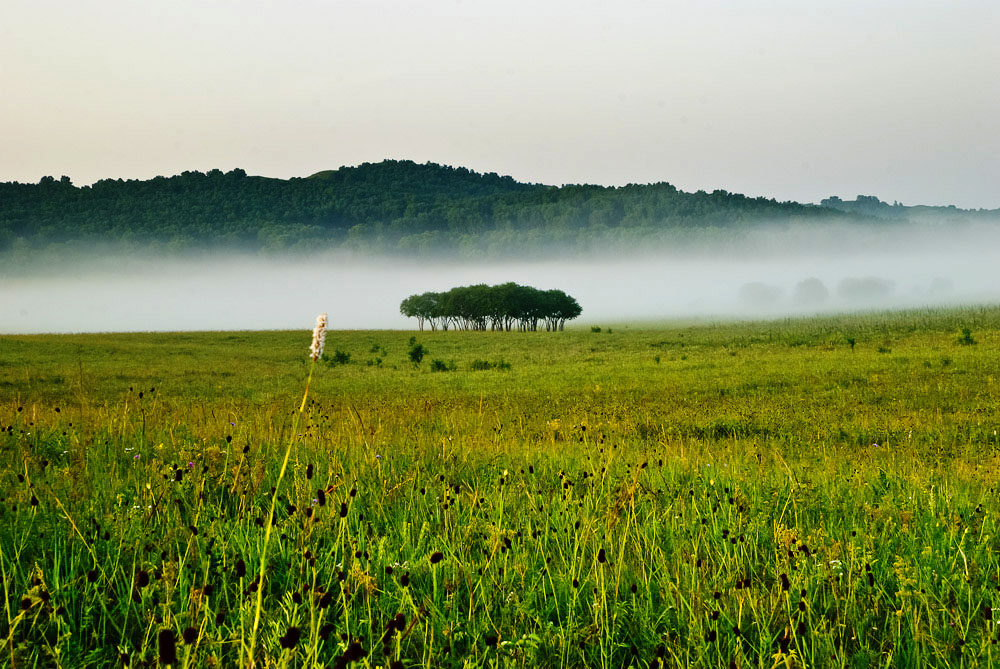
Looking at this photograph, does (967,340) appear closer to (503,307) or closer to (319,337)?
(319,337)

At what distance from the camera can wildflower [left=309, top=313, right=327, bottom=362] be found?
9.48ft

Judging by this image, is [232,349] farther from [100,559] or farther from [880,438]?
[100,559]

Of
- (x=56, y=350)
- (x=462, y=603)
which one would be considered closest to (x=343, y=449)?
(x=462, y=603)

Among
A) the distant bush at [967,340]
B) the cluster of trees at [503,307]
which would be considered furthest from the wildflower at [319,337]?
the cluster of trees at [503,307]

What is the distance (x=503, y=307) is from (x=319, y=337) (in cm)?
12357

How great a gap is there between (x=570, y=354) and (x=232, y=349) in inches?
975

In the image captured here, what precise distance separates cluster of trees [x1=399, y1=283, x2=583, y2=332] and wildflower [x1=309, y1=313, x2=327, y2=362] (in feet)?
397

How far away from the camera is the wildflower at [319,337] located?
2891 mm

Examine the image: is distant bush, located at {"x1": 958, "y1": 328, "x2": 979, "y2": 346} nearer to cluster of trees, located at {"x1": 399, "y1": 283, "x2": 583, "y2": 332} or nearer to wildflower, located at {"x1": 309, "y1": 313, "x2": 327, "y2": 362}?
wildflower, located at {"x1": 309, "y1": 313, "x2": 327, "y2": 362}

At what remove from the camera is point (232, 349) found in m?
50.6

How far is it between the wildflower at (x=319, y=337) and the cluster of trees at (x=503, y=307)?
121 metres

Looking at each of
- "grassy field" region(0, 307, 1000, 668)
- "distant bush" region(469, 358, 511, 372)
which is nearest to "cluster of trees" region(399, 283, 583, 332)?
"distant bush" region(469, 358, 511, 372)

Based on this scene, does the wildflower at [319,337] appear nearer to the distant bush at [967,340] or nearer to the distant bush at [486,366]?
the distant bush at [486,366]

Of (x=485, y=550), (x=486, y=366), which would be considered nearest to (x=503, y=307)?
(x=486, y=366)
